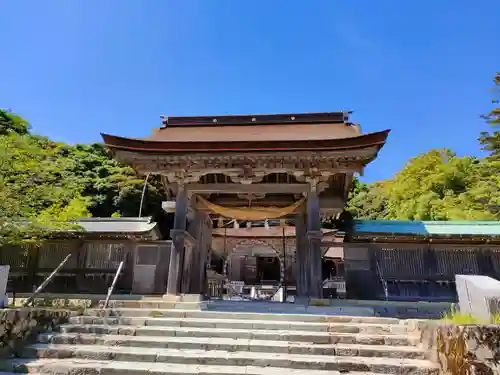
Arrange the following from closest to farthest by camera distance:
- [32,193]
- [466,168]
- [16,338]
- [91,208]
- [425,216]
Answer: [16,338] < [32,193] < [425,216] < [466,168] < [91,208]

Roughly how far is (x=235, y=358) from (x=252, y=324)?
4.36 feet

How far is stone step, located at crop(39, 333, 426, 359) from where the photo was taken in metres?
5.54

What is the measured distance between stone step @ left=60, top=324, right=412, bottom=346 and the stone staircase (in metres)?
0.02

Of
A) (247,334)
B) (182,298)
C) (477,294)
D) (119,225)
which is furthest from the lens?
(119,225)

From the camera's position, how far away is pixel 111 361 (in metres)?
5.45

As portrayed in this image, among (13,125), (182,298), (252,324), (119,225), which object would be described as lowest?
(252,324)

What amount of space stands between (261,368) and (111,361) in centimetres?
226

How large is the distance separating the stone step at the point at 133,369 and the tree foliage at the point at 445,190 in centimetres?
1555

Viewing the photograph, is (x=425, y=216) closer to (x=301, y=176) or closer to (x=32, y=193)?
(x=301, y=176)

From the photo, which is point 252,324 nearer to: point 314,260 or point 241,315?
point 241,315

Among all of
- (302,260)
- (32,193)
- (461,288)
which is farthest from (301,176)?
(32,193)

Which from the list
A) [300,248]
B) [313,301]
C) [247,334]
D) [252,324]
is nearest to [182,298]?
[252,324]

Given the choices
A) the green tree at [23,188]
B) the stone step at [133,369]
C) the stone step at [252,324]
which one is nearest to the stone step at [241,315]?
the stone step at [252,324]

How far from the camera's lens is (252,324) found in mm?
6656
